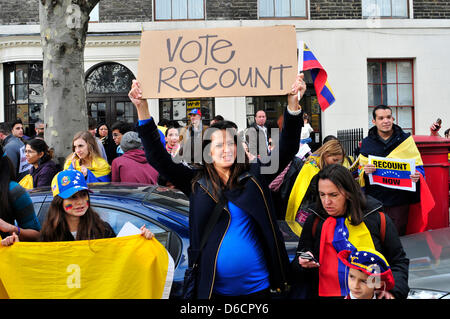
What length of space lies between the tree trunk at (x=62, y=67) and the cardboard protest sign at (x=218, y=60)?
482 centimetres

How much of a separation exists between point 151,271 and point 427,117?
12.8 meters

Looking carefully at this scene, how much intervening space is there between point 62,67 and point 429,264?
6.16 m

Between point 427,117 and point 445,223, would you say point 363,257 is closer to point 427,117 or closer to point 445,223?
point 445,223

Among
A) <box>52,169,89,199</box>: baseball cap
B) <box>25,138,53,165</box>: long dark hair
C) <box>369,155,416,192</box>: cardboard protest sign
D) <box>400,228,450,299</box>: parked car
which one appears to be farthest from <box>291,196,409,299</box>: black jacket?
<box>25,138,53,165</box>: long dark hair

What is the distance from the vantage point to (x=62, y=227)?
3162 mm

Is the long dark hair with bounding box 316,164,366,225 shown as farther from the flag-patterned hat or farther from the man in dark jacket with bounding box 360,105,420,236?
the man in dark jacket with bounding box 360,105,420,236

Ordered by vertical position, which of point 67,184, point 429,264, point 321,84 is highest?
point 321,84

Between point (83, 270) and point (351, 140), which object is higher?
point (351, 140)

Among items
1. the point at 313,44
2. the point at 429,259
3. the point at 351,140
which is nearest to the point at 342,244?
the point at 429,259

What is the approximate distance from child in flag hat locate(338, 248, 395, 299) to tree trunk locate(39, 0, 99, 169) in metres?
6.07

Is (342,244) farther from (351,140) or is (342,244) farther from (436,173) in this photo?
(351,140)

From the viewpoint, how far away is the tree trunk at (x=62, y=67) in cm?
755

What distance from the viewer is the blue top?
2.59m

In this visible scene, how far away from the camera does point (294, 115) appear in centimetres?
278
